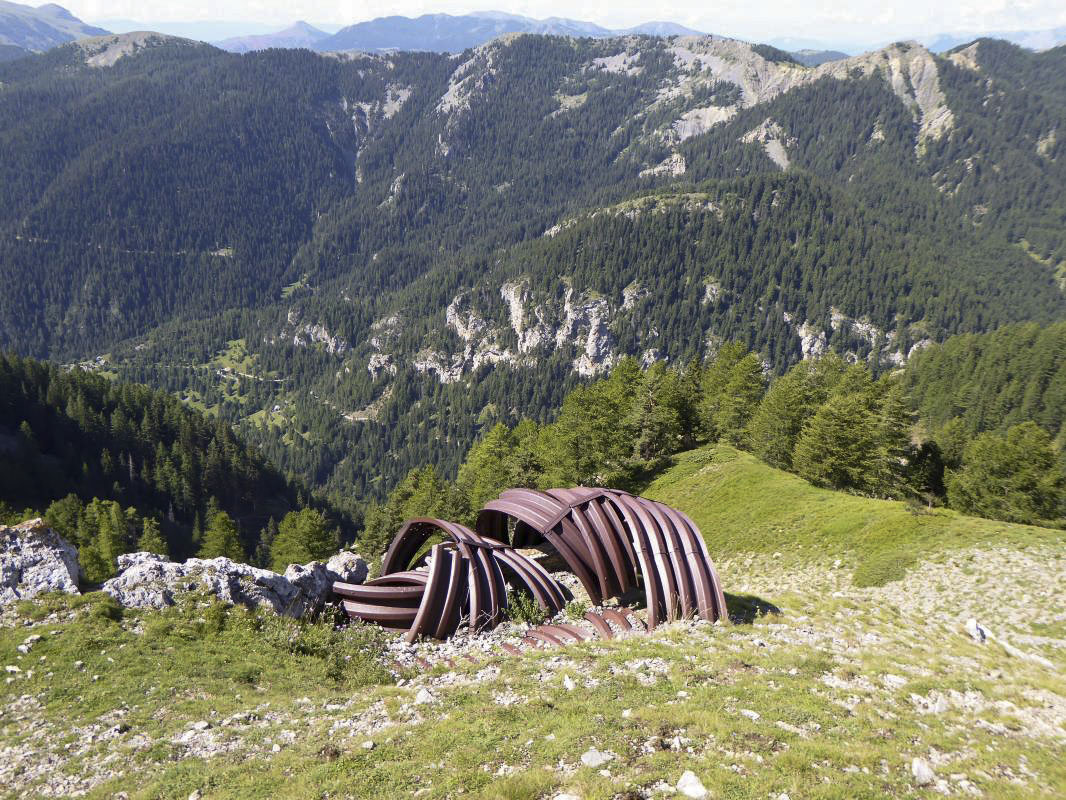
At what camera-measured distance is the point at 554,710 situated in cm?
1352

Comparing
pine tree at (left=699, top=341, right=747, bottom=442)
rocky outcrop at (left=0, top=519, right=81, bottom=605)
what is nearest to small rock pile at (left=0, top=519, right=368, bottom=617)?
rocky outcrop at (left=0, top=519, right=81, bottom=605)

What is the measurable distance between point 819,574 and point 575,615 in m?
16.4

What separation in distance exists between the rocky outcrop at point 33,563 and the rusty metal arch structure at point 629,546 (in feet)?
59.1

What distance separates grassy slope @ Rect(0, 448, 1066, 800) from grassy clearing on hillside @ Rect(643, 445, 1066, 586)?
20.4ft

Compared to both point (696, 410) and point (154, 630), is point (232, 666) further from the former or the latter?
point (696, 410)

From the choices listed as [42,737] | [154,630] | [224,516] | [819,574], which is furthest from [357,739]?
[224,516]

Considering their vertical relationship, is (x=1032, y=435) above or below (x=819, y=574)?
above

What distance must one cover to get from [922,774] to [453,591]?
17339 millimetres

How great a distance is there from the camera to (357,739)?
12.8 m

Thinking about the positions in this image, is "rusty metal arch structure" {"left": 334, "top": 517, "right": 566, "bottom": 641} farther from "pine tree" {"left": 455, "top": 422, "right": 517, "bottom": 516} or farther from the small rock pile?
"pine tree" {"left": 455, "top": 422, "right": 517, "bottom": 516}

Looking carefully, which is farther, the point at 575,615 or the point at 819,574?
the point at 819,574

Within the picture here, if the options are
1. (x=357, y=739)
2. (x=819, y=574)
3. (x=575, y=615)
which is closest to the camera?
(x=357, y=739)

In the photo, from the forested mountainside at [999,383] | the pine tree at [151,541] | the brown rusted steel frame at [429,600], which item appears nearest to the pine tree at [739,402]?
the brown rusted steel frame at [429,600]

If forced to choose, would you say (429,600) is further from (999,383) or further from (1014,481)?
(999,383)
